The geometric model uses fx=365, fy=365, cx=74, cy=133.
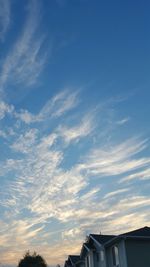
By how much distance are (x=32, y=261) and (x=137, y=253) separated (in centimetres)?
4155

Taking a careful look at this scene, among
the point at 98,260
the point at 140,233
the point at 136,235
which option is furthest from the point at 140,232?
the point at 98,260

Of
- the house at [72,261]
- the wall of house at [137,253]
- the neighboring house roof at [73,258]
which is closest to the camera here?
the wall of house at [137,253]

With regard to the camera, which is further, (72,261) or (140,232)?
(72,261)

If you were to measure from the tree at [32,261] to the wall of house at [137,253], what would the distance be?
40861mm

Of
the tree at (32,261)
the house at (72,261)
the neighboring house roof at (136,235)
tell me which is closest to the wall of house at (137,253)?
the neighboring house roof at (136,235)

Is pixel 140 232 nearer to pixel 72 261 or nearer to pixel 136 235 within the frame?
pixel 136 235

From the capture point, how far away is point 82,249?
138 feet

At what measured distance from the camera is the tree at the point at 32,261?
66000mm

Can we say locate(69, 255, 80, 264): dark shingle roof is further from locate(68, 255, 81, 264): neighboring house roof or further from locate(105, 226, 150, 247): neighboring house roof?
locate(105, 226, 150, 247): neighboring house roof

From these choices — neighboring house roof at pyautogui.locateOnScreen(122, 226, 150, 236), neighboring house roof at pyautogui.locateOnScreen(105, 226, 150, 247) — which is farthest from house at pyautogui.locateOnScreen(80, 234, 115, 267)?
neighboring house roof at pyautogui.locateOnScreen(122, 226, 150, 236)

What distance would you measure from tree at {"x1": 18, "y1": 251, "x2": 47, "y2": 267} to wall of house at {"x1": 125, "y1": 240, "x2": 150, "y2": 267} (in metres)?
40.9

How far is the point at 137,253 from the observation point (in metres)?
29.5

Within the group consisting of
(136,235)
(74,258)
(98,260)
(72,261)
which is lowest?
(98,260)

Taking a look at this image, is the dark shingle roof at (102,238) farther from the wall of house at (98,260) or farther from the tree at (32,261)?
the tree at (32,261)
